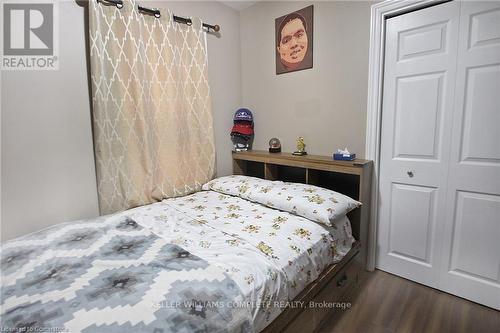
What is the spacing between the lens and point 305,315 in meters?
1.37

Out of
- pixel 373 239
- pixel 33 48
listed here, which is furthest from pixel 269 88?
pixel 33 48

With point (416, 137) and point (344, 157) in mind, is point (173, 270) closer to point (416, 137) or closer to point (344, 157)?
point (344, 157)

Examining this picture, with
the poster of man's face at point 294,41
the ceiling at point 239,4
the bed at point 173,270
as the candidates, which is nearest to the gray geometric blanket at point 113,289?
the bed at point 173,270

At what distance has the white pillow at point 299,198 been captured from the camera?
5.28 ft

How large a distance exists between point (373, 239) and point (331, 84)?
1.33m

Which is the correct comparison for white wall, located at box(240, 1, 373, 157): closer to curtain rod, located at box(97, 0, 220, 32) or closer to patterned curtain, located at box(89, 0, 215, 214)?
curtain rod, located at box(97, 0, 220, 32)

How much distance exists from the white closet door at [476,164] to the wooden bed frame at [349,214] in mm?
556

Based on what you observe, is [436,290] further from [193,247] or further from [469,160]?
[193,247]

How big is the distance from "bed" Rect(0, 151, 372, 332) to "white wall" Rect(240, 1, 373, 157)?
81cm

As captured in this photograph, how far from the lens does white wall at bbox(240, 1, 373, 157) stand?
204cm

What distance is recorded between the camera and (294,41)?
2365mm

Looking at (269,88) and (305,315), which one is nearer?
(305,315)

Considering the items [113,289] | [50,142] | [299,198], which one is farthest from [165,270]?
[50,142]

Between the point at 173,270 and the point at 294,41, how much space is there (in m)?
2.15
